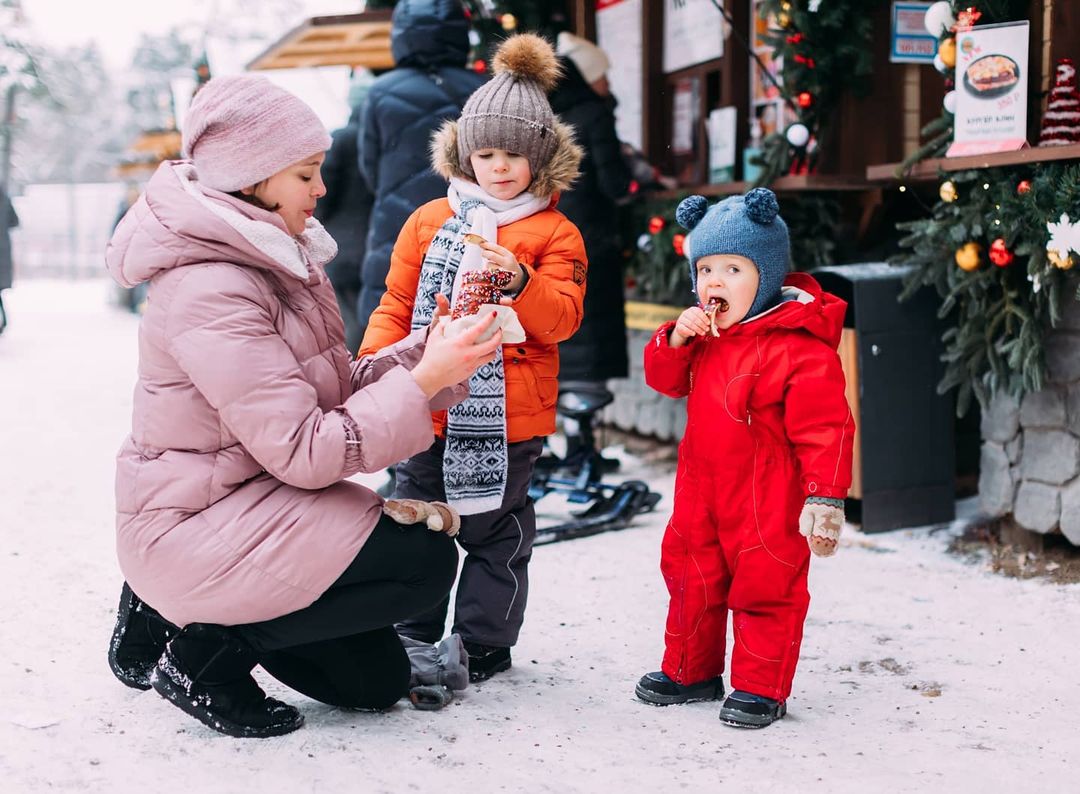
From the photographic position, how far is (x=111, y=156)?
38156mm

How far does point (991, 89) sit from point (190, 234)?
2.96 metres

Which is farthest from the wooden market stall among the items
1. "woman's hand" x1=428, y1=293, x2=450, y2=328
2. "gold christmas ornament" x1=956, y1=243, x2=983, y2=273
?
"woman's hand" x1=428, y1=293, x2=450, y2=328

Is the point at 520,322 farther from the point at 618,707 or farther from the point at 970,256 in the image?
the point at 970,256

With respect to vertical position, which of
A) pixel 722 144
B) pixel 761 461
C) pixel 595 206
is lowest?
pixel 761 461

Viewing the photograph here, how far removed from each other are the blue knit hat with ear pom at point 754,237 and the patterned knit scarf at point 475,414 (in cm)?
53

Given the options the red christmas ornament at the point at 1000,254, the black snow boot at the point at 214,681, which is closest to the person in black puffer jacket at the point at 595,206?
the red christmas ornament at the point at 1000,254

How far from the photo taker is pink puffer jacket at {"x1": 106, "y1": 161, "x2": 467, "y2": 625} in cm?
265

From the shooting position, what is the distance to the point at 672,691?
326 cm

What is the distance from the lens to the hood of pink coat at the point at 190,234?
2.72 meters

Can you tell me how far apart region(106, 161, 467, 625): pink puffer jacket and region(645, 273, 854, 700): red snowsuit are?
729mm

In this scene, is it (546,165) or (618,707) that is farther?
(546,165)

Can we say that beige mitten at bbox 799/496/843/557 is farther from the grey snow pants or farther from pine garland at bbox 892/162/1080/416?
pine garland at bbox 892/162/1080/416

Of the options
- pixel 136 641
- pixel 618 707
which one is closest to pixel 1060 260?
pixel 618 707

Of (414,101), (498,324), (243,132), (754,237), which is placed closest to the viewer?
(243,132)
